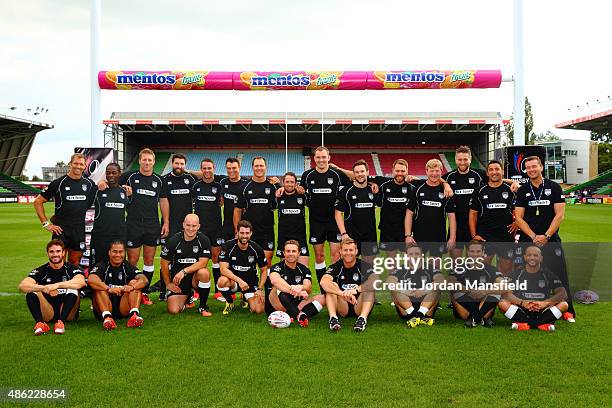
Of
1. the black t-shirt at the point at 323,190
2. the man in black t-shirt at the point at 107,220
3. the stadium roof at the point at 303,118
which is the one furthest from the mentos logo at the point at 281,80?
the stadium roof at the point at 303,118

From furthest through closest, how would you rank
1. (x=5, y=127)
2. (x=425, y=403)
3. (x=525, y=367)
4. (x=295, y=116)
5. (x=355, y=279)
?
(x=5, y=127)
(x=295, y=116)
(x=355, y=279)
(x=525, y=367)
(x=425, y=403)

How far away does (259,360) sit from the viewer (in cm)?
414

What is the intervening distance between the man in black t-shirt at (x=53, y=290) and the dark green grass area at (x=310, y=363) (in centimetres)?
19

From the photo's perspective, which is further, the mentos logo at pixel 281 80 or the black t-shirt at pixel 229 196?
the mentos logo at pixel 281 80

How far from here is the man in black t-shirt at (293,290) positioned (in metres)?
5.35

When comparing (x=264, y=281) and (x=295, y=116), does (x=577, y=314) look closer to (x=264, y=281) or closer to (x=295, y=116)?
(x=264, y=281)

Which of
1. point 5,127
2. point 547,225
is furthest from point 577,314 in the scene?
point 5,127

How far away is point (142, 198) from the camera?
6.65 metres

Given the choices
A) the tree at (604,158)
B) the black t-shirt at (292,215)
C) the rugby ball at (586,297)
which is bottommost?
the rugby ball at (586,297)

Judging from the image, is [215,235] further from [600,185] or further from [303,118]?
[600,185]

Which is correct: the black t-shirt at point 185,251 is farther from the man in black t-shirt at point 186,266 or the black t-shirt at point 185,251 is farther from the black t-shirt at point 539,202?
the black t-shirt at point 539,202

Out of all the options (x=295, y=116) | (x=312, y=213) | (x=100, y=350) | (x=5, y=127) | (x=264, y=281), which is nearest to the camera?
(x=100, y=350)

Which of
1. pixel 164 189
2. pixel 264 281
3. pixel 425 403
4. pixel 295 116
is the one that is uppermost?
pixel 295 116

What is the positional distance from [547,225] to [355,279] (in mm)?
2256
